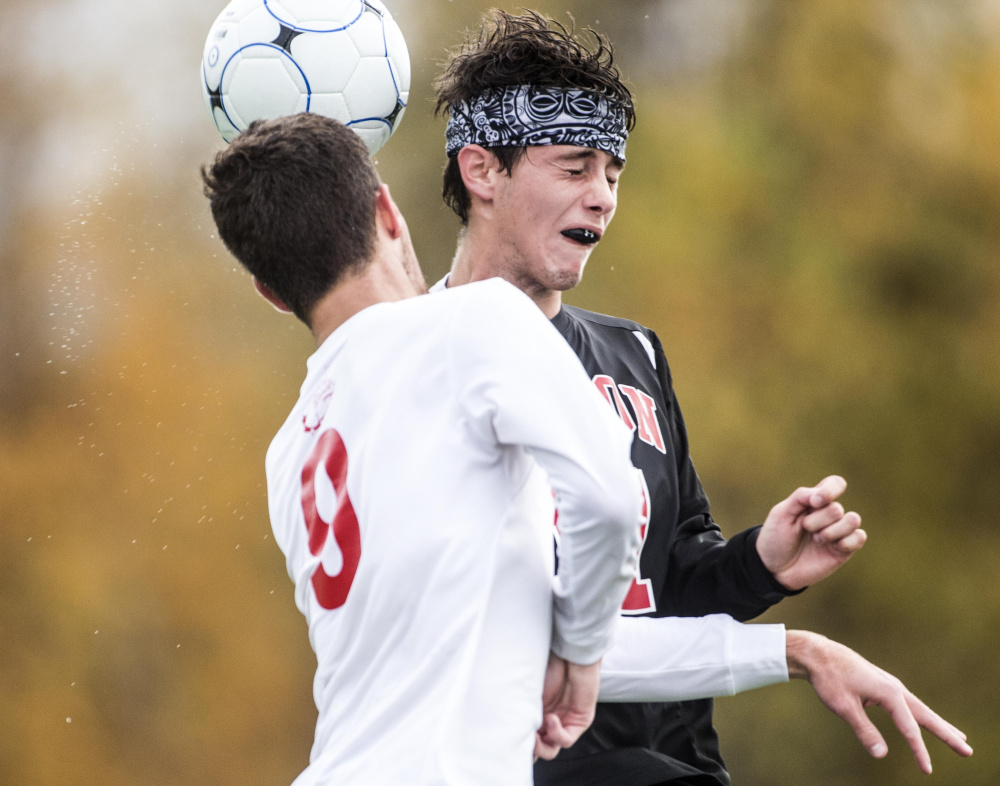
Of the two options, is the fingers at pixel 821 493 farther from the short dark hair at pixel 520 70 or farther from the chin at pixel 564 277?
the short dark hair at pixel 520 70

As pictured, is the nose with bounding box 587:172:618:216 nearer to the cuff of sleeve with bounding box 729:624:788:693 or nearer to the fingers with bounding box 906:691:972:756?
the cuff of sleeve with bounding box 729:624:788:693

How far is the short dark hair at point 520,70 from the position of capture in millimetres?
3059

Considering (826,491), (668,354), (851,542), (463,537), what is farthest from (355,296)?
(668,354)

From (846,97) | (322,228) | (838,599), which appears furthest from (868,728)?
(846,97)

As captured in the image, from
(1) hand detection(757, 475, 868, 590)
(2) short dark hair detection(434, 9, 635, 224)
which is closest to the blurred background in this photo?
(2) short dark hair detection(434, 9, 635, 224)

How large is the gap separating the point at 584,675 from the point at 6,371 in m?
8.42

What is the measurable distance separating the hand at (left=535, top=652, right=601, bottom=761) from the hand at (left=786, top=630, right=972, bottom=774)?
52 centimetres

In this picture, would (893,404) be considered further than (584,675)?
Yes

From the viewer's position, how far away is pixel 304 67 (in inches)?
121

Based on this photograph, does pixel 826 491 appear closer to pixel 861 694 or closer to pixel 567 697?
pixel 861 694

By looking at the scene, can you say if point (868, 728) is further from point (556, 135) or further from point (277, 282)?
point (556, 135)

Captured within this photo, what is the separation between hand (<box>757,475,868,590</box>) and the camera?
2.18 metres

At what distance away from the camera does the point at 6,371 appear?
30.7ft

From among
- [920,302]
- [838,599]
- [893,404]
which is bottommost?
[838,599]
